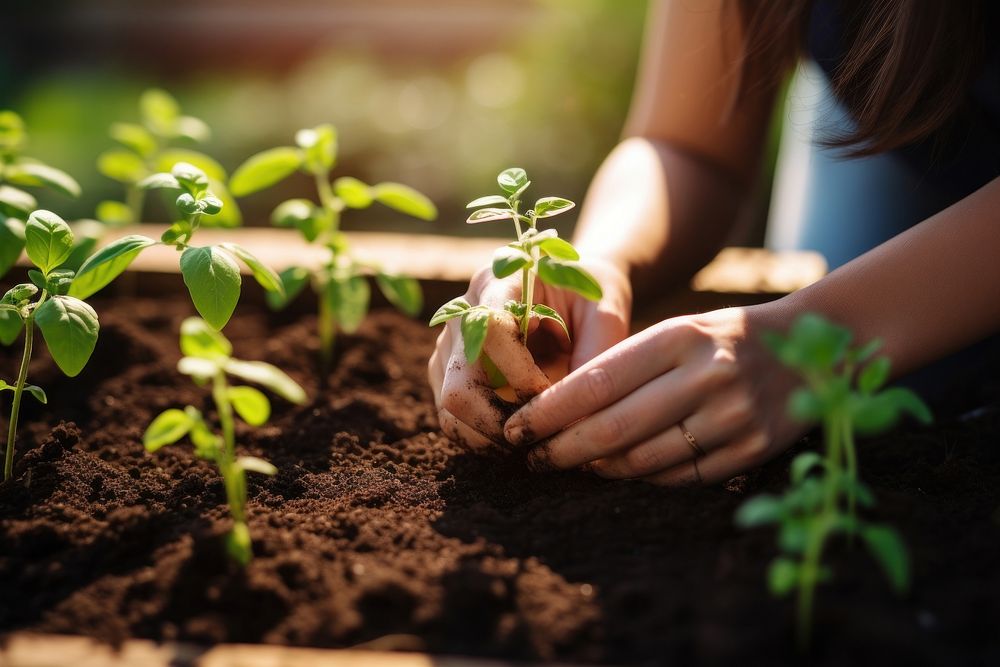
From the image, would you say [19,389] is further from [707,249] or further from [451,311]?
[707,249]

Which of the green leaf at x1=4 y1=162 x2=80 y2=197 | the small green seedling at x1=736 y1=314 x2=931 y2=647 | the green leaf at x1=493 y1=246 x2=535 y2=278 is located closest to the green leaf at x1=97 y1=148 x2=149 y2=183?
the green leaf at x1=4 y1=162 x2=80 y2=197

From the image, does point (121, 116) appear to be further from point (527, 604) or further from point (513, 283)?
point (527, 604)

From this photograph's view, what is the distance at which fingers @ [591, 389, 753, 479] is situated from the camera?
1049 mm

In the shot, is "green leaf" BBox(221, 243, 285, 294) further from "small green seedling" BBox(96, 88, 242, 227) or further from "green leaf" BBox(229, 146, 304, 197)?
"small green seedling" BBox(96, 88, 242, 227)

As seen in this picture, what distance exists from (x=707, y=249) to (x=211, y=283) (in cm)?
115

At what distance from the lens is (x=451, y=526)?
1070mm

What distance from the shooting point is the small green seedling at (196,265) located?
1.03 metres

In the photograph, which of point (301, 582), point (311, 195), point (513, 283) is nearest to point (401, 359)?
point (513, 283)

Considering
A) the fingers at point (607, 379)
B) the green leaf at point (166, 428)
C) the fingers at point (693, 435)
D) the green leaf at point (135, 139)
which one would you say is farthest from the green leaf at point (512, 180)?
the green leaf at point (135, 139)

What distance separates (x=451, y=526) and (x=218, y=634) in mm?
314

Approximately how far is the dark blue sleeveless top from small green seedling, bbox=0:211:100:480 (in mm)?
1275

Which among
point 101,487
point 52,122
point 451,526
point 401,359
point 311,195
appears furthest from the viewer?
point 52,122

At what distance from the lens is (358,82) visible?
478 centimetres

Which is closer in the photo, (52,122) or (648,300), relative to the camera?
(648,300)
